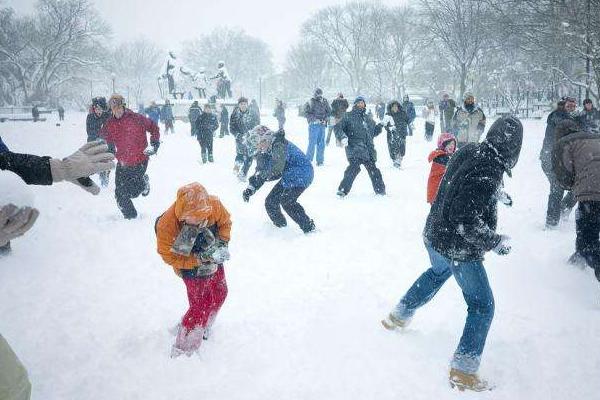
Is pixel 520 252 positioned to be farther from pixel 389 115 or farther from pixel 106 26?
pixel 106 26

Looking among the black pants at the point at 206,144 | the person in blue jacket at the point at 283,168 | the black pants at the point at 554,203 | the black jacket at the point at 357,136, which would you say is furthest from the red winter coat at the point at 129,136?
the black pants at the point at 206,144

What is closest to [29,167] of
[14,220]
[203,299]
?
[14,220]

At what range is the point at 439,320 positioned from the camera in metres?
3.43

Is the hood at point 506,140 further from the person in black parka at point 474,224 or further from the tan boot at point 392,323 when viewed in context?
the tan boot at point 392,323

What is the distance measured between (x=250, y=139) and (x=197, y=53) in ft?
242

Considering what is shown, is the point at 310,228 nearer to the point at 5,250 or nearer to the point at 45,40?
the point at 5,250

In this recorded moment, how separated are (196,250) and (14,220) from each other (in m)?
1.55

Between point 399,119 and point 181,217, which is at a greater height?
point 399,119

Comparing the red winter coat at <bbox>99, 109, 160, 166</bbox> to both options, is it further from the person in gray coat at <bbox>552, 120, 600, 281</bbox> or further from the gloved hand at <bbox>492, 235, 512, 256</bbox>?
the person in gray coat at <bbox>552, 120, 600, 281</bbox>

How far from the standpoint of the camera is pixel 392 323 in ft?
10.6

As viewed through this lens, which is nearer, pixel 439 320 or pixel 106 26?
pixel 439 320

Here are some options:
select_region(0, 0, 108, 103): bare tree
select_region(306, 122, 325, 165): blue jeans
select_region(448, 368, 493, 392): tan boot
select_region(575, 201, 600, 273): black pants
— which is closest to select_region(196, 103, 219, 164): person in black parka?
select_region(306, 122, 325, 165): blue jeans

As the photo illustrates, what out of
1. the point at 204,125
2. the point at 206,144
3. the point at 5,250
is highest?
the point at 204,125

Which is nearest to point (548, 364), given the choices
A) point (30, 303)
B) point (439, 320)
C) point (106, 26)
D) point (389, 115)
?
point (439, 320)
